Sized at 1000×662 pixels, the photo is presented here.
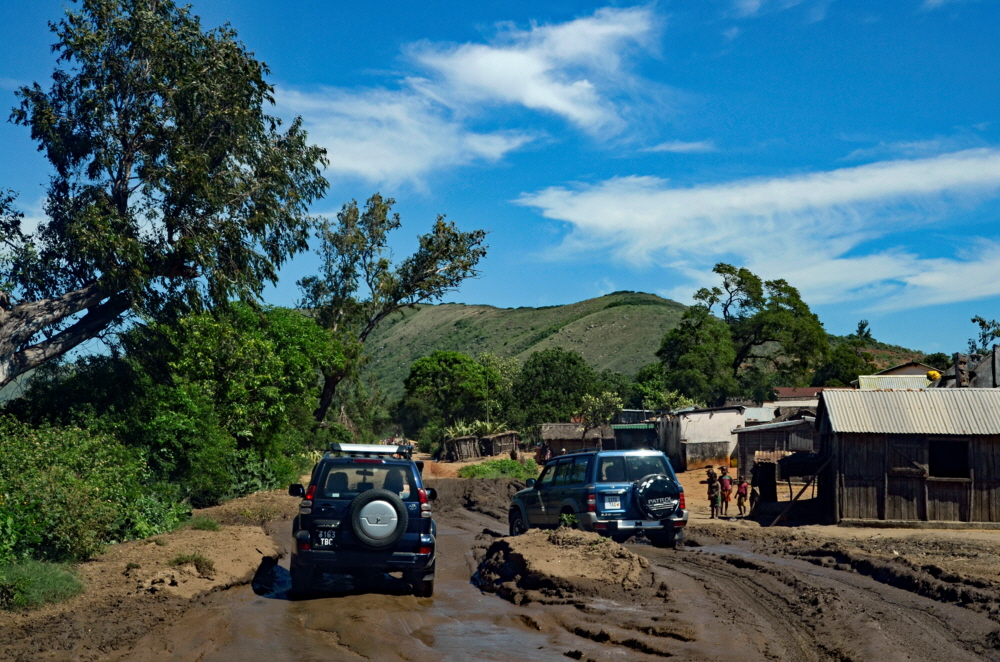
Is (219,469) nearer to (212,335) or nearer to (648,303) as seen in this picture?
(212,335)

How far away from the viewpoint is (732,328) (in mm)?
74188

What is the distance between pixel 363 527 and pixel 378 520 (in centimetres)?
22

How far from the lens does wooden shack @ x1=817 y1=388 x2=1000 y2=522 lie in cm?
2236

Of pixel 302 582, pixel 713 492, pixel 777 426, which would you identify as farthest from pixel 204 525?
pixel 777 426

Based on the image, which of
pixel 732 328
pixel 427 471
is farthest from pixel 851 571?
pixel 732 328

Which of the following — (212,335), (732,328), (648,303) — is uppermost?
(648,303)

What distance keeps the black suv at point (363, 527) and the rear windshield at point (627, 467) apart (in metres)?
5.12

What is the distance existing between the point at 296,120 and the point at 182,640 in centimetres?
2636

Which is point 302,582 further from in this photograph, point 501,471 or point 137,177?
point 501,471

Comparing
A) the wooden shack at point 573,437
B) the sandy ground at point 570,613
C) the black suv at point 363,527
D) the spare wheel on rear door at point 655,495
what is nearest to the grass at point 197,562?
the sandy ground at point 570,613

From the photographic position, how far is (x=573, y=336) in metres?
166

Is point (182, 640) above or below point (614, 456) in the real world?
below

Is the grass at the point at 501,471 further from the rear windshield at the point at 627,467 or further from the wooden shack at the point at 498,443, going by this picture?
the rear windshield at the point at 627,467

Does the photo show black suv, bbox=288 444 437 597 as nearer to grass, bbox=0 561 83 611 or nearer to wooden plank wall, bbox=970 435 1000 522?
grass, bbox=0 561 83 611
